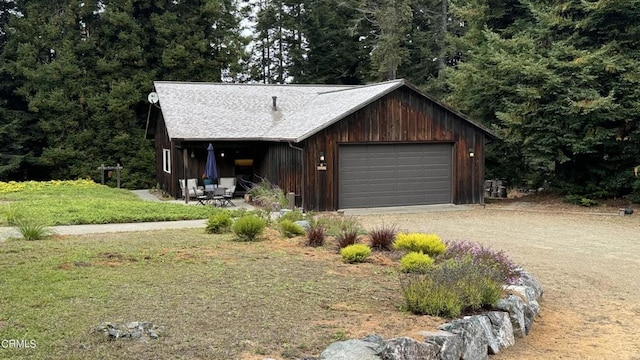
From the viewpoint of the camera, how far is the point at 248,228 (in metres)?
10.1

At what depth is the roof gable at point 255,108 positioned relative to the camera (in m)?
17.4

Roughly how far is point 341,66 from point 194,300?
97.4ft

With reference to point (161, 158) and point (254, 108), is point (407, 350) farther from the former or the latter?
point (161, 158)

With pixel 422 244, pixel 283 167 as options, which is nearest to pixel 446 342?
pixel 422 244

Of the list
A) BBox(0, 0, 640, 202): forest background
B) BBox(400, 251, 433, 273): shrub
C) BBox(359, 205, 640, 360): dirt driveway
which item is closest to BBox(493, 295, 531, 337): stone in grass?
BBox(359, 205, 640, 360): dirt driveway

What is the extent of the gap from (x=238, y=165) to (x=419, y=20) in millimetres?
19045

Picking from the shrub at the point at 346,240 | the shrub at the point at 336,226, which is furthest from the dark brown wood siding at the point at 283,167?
the shrub at the point at 346,240

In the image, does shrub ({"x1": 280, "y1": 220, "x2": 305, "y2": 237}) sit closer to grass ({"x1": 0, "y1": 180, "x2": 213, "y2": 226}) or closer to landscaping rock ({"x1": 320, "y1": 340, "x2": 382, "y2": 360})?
grass ({"x1": 0, "y1": 180, "x2": 213, "y2": 226})

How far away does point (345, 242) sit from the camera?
919 centimetres

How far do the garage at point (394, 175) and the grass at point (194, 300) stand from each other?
312 inches

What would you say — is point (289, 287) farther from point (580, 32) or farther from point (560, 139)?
point (580, 32)

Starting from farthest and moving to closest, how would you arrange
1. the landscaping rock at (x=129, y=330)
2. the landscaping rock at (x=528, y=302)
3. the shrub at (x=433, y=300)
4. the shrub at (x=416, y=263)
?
1. the shrub at (x=416, y=263)
2. the landscaping rock at (x=528, y=302)
3. the shrub at (x=433, y=300)
4. the landscaping rock at (x=129, y=330)

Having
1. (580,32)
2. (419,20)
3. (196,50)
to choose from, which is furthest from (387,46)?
(580,32)

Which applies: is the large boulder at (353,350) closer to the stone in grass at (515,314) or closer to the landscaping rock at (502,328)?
the landscaping rock at (502,328)
